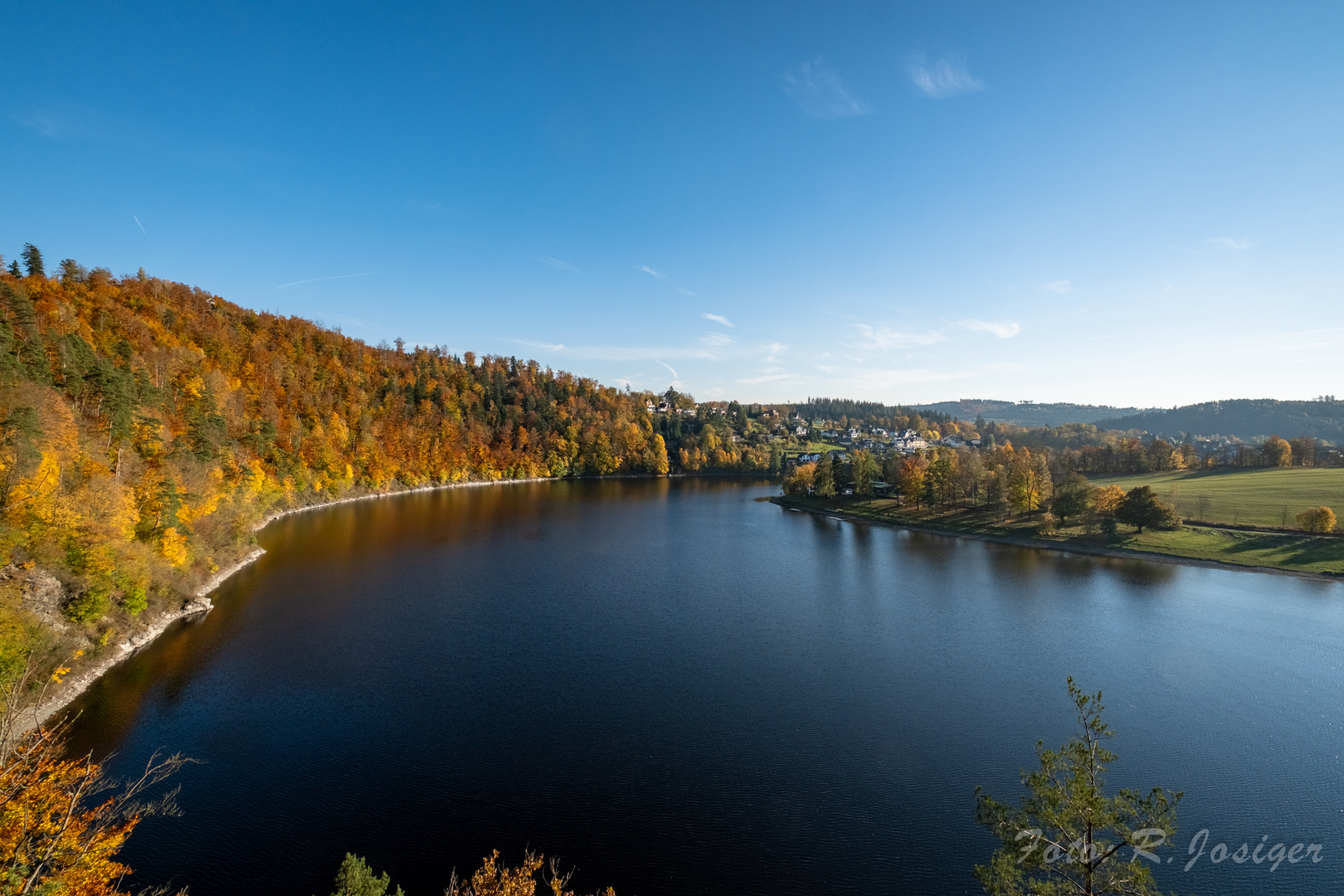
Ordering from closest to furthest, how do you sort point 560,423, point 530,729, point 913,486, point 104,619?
1. point 530,729
2. point 104,619
3. point 913,486
4. point 560,423

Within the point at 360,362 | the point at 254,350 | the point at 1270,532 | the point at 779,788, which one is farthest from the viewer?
the point at 360,362

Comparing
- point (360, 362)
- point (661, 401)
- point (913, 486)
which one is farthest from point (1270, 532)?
point (661, 401)

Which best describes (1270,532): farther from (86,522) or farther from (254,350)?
(254,350)

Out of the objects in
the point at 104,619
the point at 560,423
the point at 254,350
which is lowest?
the point at 104,619

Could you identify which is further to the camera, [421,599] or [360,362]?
[360,362]

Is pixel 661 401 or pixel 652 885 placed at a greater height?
pixel 661 401

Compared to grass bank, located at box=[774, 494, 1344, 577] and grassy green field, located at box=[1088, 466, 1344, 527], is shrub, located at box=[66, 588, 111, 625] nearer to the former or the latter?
grass bank, located at box=[774, 494, 1344, 577]

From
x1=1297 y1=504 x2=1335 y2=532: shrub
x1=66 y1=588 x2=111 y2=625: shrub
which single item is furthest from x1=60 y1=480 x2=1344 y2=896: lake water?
x1=1297 y1=504 x2=1335 y2=532: shrub
